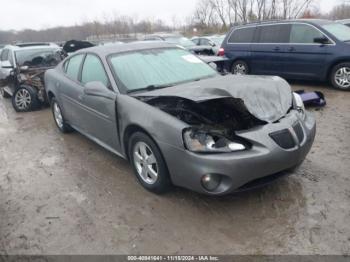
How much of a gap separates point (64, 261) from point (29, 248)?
42 centimetres

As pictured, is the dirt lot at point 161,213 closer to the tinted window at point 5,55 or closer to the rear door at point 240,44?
A: the rear door at point 240,44

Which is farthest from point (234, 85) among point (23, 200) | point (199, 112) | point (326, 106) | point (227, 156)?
point (326, 106)

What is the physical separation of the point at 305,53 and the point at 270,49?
1041 millimetres

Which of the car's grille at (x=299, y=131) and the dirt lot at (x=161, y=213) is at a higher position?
the car's grille at (x=299, y=131)

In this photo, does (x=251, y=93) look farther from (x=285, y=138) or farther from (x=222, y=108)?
(x=285, y=138)

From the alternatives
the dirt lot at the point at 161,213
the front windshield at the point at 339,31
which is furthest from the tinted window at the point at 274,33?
the dirt lot at the point at 161,213

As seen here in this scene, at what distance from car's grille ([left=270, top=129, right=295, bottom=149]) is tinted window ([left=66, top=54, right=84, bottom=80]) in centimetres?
313

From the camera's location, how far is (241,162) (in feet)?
9.12

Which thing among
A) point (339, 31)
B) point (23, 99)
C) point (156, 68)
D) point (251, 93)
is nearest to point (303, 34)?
point (339, 31)

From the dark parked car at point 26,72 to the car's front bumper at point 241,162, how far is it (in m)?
5.81

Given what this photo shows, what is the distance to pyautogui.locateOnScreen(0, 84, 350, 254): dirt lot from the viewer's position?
108 inches

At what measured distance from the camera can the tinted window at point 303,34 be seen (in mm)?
7756

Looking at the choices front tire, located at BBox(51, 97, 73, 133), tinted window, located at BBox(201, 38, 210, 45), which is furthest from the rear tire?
tinted window, located at BBox(201, 38, 210, 45)

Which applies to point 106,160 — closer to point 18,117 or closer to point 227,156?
point 227,156
